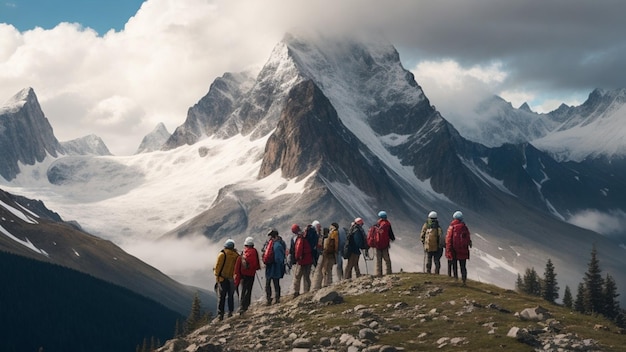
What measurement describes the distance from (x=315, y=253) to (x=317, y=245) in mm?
1513

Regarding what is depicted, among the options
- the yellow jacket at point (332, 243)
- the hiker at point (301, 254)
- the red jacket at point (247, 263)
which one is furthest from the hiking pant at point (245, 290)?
the yellow jacket at point (332, 243)

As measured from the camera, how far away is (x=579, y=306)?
131000 millimetres

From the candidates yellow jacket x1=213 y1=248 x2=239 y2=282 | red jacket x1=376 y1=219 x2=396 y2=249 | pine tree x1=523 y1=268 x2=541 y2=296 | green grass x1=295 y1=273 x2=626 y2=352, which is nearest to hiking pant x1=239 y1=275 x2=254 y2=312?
yellow jacket x1=213 y1=248 x2=239 y2=282

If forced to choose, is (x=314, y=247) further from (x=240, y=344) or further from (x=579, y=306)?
(x=579, y=306)

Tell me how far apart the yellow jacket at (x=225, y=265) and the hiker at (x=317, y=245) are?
26.8 ft

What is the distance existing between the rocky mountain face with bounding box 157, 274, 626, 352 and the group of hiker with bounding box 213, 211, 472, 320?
1.76 meters

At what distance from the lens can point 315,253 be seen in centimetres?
6103

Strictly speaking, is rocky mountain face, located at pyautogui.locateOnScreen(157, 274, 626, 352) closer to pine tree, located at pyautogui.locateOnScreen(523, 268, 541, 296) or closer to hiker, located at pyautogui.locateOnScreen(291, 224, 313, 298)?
hiker, located at pyautogui.locateOnScreen(291, 224, 313, 298)

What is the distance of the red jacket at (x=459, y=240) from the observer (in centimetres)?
5650

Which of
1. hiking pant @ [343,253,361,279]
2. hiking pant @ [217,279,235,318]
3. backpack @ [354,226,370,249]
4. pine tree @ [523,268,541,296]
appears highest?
pine tree @ [523,268,541,296]

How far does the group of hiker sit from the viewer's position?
5359 centimetres

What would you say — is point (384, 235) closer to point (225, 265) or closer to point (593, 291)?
point (225, 265)

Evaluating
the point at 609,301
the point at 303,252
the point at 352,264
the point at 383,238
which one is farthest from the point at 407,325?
the point at 609,301

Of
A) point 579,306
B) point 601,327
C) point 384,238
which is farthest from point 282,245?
point 579,306
